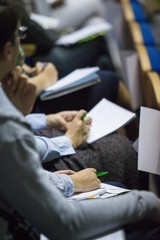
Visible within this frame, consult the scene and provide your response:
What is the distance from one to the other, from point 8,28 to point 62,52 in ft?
4.18

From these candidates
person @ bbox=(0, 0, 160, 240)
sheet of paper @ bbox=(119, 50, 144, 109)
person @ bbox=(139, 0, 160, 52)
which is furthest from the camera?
person @ bbox=(139, 0, 160, 52)

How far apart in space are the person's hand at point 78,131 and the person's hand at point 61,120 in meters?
0.05

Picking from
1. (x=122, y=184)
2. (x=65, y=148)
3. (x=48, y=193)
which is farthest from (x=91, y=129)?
(x=48, y=193)

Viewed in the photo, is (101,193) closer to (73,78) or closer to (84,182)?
(84,182)

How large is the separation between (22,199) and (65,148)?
0.53 m

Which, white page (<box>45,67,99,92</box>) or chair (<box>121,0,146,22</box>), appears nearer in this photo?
white page (<box>45,67,99,92</box>)

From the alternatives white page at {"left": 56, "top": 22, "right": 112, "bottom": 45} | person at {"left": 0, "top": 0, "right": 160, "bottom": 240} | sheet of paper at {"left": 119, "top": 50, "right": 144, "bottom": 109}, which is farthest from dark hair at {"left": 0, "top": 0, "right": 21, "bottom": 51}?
white page at {"left": 56, "top": 22, "right": 112, "bottom": 45}

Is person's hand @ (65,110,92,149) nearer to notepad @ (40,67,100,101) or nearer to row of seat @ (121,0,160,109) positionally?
notepad @ (40,67,100,101)

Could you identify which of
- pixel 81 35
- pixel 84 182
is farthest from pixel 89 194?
pixel 81 35

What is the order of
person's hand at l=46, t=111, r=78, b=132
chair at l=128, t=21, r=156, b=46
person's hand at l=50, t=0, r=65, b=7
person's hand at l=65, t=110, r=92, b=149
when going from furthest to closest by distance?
1. person's hand at l=50, t=0, r=65, b=7
2. chair at l=128, t=21, r=156, b=46
3. person's hand at l=46, t=111, r=78, b=132
4. person's hand at l=65, t=110, r=92, b=149

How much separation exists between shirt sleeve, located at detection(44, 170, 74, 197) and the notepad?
0.61 m

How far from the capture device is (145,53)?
1695 millimetres

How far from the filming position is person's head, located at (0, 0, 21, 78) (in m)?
0.81

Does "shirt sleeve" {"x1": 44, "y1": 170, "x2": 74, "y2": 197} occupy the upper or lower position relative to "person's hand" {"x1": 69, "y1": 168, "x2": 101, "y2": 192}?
upper
